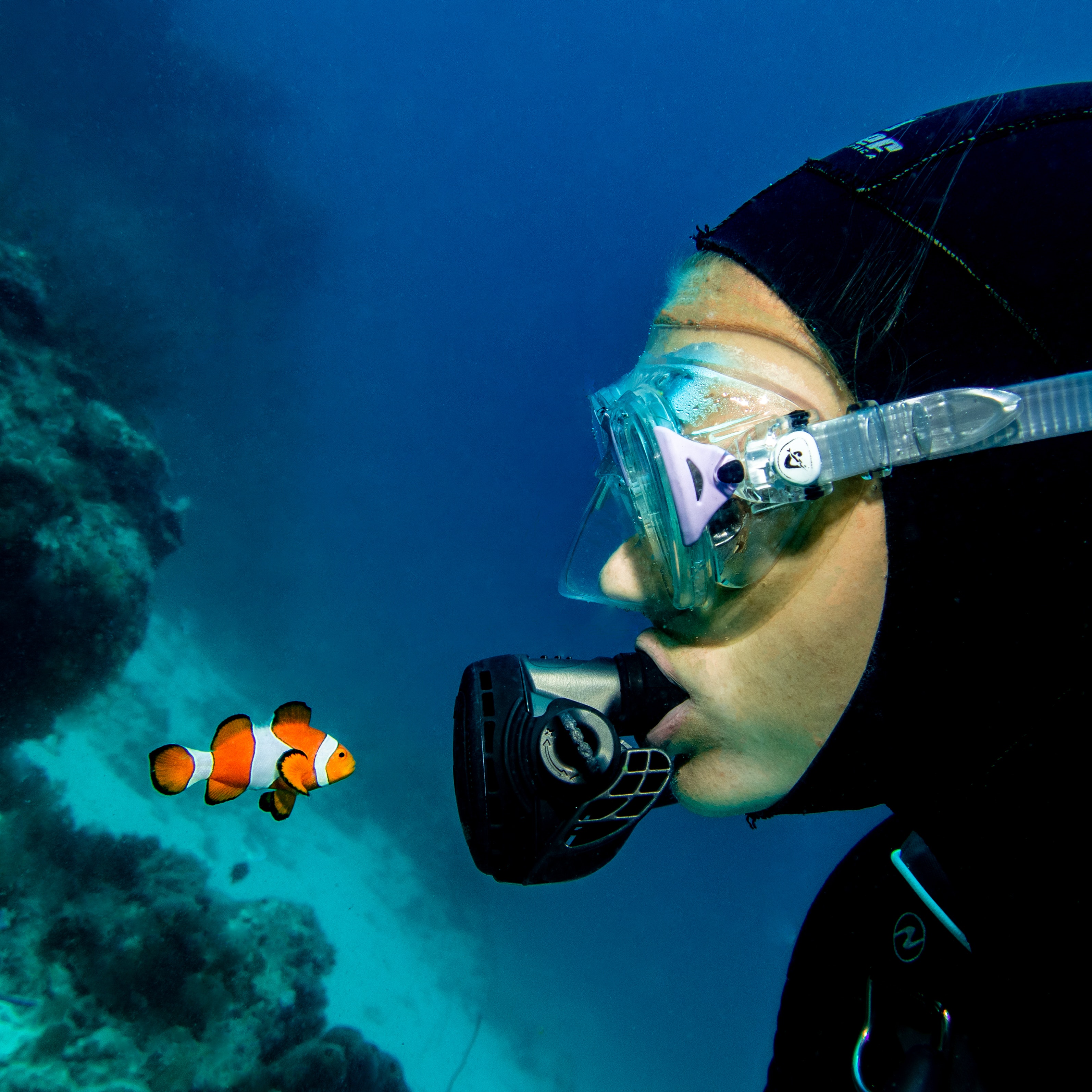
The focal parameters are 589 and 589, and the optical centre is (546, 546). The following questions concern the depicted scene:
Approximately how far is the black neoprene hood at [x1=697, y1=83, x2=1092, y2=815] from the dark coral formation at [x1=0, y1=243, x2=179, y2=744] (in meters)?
10.3

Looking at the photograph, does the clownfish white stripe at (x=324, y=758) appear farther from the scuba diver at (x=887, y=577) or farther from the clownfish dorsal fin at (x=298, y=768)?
the scuba diver at (x=887, y=577)

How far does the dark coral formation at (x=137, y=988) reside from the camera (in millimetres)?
7254

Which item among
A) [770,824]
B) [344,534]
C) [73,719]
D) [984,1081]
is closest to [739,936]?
[770,824]

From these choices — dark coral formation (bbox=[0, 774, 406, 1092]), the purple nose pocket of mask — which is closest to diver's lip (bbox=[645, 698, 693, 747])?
the purple nose pocket of mask

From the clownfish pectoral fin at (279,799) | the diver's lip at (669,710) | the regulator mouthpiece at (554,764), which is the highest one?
the diver's lip at (669,710)

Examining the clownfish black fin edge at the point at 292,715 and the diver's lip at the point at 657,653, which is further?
the clownfish black fin edge at the point at 292,715

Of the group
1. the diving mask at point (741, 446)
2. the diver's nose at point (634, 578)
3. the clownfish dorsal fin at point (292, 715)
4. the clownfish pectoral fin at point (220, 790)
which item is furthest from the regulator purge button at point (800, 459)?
the clownfish pectoral fin at point (220, 790)

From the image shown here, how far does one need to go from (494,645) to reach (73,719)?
68.8 ft

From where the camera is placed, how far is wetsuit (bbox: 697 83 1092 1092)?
838 mm

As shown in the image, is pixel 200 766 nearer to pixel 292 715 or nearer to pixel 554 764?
pixel 292 715

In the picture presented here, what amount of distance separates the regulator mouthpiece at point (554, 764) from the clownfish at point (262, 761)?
0.74 meters

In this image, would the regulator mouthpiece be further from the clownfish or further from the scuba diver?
the clownfish

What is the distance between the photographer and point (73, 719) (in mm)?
11727

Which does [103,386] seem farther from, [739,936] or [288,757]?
[739,936]
